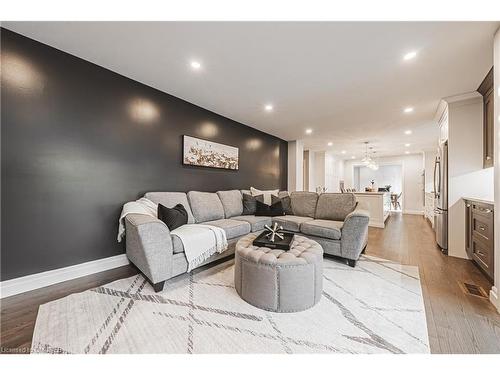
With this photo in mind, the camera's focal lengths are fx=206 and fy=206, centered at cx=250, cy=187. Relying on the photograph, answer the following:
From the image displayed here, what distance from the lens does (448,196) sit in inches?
→ 128

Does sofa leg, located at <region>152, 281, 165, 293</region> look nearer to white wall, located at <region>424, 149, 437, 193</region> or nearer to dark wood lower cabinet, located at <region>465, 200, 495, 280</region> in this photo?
dark wood lower cabinet, located at <region>465, 200, 495, 280</region>

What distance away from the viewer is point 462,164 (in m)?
3.13

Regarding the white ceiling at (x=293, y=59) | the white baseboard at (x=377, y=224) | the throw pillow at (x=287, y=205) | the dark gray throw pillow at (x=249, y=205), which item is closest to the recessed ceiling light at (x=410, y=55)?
the white ceiling at (x=293, y=59)

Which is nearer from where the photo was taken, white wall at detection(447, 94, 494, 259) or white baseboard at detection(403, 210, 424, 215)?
white wall at detection(447, 94, 494, 259)

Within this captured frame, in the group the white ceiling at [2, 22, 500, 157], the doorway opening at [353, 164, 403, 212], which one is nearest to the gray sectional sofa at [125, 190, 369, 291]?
the white ceiling at [2, 22, 500, 157]

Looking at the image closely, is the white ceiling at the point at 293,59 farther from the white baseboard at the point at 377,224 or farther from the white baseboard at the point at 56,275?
the white baseboard at the point at 377,224

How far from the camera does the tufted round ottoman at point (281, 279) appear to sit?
1731 millimetres

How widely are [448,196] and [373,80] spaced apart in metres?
2.20

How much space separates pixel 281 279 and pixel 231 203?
2.26 metres

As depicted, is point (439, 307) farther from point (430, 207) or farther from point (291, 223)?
point (430, 207)

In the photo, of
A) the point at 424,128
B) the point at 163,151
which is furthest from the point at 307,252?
the point at 424,128

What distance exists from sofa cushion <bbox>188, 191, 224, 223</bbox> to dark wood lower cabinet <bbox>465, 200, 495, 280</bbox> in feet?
11.1

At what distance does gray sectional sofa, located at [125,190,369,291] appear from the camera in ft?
6.70
